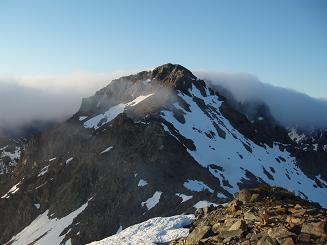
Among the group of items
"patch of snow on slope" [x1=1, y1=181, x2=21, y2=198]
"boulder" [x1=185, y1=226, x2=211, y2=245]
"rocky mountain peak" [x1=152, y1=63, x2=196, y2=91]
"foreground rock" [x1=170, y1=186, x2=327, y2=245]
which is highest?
"foreground rock" [x1=170, y1=186, x2=327, y2=245]

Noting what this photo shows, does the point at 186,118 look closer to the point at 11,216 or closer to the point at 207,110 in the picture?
the point at 207,110

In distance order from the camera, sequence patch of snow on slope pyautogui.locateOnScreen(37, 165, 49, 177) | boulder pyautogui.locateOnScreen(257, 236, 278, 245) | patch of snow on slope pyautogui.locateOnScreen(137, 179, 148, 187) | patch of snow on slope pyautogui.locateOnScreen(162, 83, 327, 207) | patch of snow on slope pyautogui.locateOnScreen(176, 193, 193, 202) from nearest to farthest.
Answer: boulder pyautogui.locateOnScreen(257, 236, 278, 245) < patch of snow on slope pyautogui.locateOnScreen(176, 193, 193, 202) < patch of snow on slope pyautogui.locateOnScreen(137, 179, 148, 187) < patch of snow on slope pyautogui.locateOnScreen(162, 83, 327, 207) < patch of snow on slope pyautogui.locateOnScreen(37, 165, 49, 177)

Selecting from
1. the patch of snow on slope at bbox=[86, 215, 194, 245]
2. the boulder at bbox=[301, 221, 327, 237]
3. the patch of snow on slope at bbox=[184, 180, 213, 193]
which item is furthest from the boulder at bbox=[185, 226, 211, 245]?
the patch of snow on slope at bbox=[184, 180, 213, 193]

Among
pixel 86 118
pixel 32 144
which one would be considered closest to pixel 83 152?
pixel 86 118

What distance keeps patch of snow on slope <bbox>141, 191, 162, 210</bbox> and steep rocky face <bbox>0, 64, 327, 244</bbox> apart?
12.4 inches

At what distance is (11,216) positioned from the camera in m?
128

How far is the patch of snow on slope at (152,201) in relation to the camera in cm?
8898

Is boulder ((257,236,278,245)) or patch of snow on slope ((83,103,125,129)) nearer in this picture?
boulder ((257,236,278,245))

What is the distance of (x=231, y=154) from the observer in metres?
126

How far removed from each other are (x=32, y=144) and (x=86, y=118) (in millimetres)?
24137

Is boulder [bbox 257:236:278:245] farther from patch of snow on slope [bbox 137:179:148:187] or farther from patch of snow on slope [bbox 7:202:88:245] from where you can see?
patch of snow on slope [bbox 7:202:88:245]

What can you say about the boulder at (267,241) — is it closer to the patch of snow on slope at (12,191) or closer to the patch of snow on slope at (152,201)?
the patch of snow on slope at (152,201)

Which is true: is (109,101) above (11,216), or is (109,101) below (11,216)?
above

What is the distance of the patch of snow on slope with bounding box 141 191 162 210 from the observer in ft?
292
